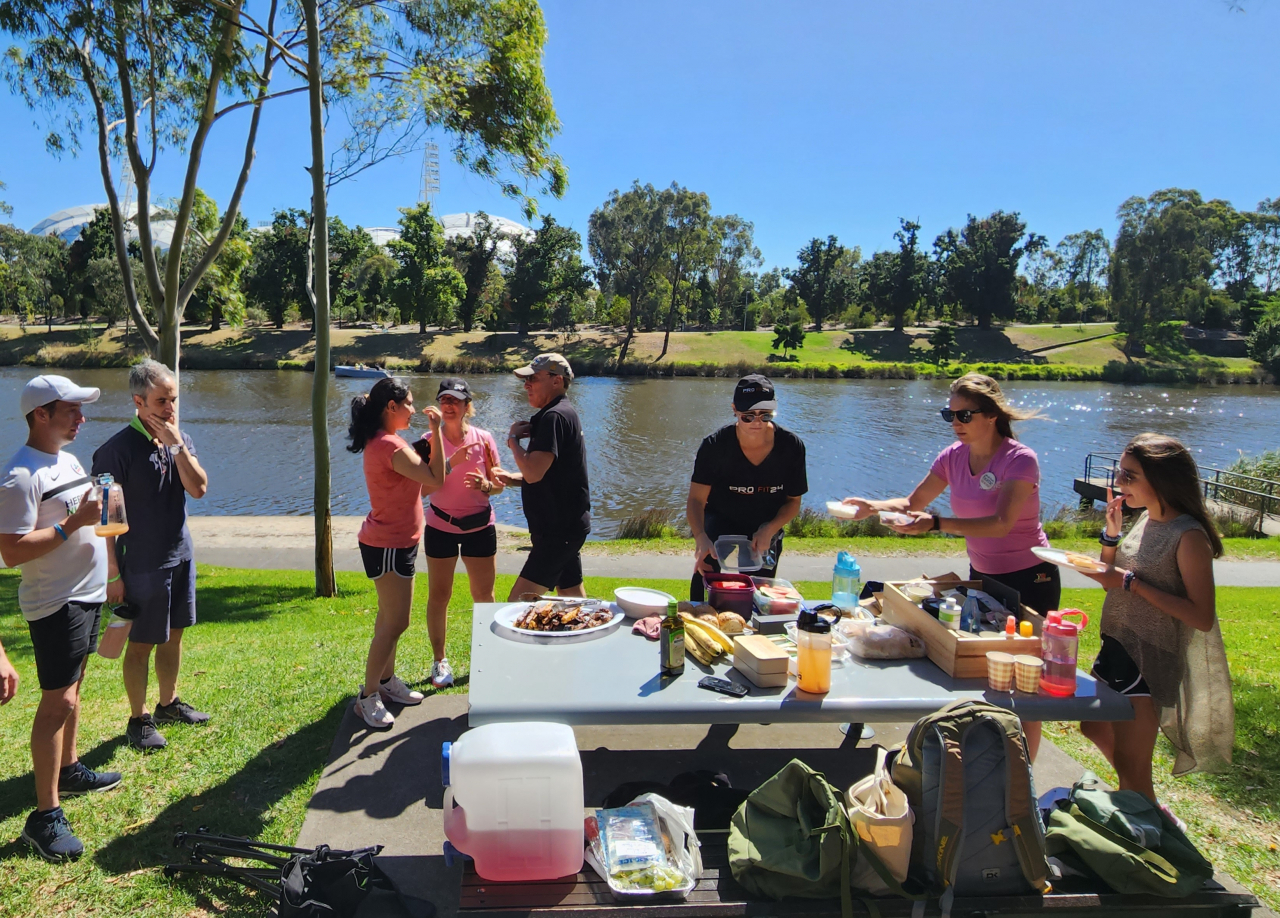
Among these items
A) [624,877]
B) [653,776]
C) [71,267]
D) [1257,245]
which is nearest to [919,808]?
[624,877]

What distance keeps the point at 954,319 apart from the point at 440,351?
5019cm

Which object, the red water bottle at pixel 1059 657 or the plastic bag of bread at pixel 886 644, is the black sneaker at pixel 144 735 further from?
the red water bottle at pixel 1059 657

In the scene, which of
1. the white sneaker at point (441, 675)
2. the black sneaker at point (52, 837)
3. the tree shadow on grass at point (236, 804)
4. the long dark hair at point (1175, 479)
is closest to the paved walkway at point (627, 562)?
the white sneaker at point (441, 675)

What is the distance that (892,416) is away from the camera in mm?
36250

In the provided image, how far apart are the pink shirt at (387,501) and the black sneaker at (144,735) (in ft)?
4.44

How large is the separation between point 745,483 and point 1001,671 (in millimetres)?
1825

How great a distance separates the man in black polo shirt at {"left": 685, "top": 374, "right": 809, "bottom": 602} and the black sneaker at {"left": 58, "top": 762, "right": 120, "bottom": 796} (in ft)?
9.45

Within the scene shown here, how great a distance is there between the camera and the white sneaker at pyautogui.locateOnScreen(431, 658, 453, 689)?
4902mm

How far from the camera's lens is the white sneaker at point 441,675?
490cm

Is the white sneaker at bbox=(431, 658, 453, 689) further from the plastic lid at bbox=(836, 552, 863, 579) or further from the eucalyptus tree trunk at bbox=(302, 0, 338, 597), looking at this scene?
the eucalyptus tree trunk at bbox=(302, 0, 338, 597)

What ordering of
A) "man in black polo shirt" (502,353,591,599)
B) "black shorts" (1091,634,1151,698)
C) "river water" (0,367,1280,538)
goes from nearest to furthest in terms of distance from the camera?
"black shorts" (1091,634,1151,698), "man in black polo shirt" (502,353,591,599), "river water" (0,367,1280,538)

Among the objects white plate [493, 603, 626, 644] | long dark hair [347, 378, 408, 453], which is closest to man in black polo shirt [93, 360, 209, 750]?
long dark hair [347, 378, 408, 453]

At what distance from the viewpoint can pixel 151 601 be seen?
380cm

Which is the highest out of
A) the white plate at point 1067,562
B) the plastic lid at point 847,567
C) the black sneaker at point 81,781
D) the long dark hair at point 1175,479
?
the long dark hair at point 1175,479
